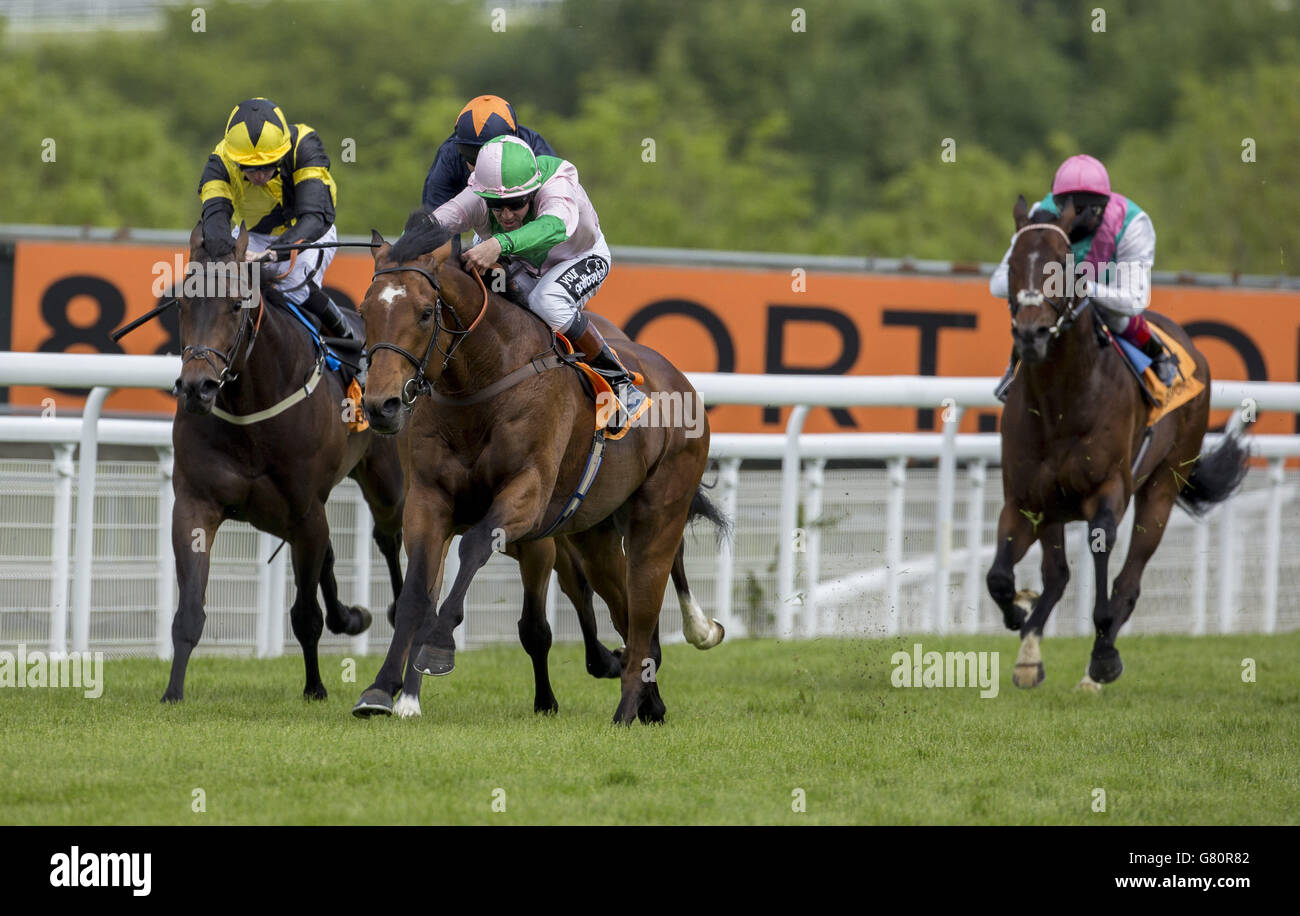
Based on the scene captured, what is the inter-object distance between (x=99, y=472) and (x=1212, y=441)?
21.6 ft

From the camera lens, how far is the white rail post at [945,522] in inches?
353

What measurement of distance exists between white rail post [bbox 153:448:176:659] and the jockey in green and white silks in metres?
2.48

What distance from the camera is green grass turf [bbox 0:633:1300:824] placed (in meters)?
4.60

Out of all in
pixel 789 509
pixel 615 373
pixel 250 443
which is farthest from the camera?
pixel 789 509

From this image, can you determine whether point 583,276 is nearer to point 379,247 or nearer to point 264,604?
point 379,247

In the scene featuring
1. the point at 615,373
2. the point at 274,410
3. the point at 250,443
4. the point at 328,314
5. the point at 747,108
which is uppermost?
the point at 747,108

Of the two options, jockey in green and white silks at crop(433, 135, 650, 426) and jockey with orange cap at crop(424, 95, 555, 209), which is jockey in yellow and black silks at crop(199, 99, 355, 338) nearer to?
jockey with orange cap at crop(424, 95, 555, 209)

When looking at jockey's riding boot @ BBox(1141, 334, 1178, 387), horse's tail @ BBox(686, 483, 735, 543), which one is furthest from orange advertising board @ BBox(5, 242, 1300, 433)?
horse's tail @ BBox(686, 483, 735, 543)

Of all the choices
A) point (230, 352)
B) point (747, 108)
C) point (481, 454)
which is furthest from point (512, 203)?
point (747, 108)

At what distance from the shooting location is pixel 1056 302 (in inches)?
287

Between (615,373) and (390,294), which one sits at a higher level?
(390,294)
